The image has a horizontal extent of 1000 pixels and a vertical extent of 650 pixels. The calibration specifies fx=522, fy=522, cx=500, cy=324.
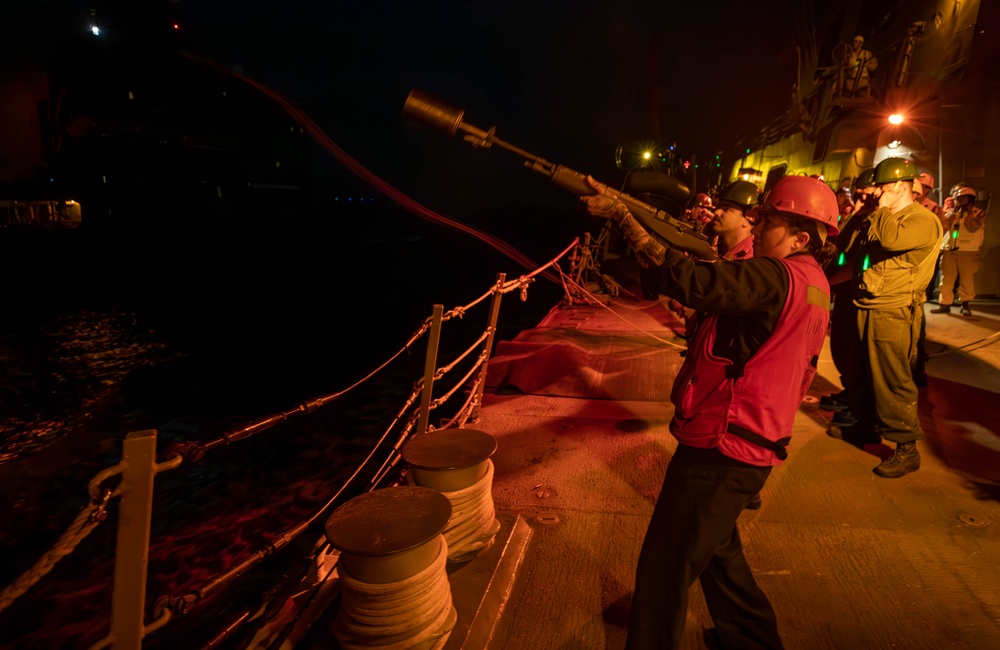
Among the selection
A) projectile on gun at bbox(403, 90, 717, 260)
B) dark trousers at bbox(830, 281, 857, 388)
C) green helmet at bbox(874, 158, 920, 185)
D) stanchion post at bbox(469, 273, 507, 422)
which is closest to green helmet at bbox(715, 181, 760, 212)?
projectile on gun at bbox(403, 90, 717, 260)

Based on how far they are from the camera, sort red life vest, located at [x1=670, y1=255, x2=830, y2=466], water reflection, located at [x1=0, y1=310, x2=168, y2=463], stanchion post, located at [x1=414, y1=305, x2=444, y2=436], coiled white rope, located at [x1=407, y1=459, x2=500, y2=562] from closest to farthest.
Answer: red life vest, located at [x1=670, y1=255, x2=830, y2=466]
coiled white rope, located at [x1=407, y1=459, x2=500, y2=562]
stanchion post, located at [x1=414, y1=305, x2=444, y2=436]
water reflection, located at [x1=0, y1=310, x2=168, y2=463]

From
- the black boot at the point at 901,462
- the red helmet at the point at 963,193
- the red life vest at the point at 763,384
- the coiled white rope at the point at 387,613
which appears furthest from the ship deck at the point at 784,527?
the red helmet at the point at 963,193

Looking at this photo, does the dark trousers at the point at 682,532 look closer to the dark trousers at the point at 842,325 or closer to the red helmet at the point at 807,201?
the red helmet at the point at 807,201

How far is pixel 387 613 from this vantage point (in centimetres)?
198

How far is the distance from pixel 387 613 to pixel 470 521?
2.52ft

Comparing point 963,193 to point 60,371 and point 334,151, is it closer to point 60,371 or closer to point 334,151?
point 334,151

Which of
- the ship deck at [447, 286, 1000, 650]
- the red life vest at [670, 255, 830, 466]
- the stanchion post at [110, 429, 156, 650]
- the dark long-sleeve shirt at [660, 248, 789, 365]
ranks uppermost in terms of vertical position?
the dark long-sleeve shirt at [660, 248, 789, 365]

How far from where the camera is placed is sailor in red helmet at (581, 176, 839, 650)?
1.82m

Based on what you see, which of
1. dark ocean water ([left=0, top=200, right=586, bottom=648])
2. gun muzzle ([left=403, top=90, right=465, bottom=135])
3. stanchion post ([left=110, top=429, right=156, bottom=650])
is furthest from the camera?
dark ocean water ([left=0, top=200, right=586, bottom=648])

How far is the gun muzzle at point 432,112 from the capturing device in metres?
3.31

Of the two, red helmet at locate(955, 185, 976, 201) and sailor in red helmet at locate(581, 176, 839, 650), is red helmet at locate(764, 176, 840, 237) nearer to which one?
sailor in red helmet at locate(581, 176, 839, 650)

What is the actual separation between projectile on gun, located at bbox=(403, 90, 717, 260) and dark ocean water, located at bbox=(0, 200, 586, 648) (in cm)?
235

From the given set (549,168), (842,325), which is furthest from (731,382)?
(842,325)

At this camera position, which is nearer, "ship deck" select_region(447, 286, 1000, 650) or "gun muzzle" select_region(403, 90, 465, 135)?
"ship deck" select_region(447, 286, 1000, 650)
